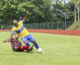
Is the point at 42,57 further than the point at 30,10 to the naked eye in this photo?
No

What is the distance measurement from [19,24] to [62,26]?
37614 millimetres

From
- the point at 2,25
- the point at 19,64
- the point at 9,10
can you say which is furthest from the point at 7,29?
Answer: the point at 19,64

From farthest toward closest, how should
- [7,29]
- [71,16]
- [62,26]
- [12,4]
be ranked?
1. [71,16]
2. [12,4]
3. [7,29]
4. [62,26]

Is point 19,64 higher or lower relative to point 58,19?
higher

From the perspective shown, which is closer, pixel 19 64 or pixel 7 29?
pixel 19 64

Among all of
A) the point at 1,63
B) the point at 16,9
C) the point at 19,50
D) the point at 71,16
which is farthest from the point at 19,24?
the point at 71,16

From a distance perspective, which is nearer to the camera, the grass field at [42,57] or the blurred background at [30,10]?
the grass field at [42,57]

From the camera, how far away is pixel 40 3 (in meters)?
67.1

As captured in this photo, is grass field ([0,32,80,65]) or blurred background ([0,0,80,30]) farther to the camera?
blurred background ([0,0,80,30])

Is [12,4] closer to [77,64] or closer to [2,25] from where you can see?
[2,25]

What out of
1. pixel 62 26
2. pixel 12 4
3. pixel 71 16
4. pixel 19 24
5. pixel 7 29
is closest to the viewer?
pixel 19 24

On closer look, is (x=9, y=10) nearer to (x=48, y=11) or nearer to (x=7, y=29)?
(x=7, y=29)

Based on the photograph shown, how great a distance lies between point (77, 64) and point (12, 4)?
57.5 m

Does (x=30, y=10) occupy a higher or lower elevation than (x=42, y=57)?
lower
